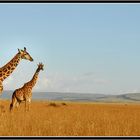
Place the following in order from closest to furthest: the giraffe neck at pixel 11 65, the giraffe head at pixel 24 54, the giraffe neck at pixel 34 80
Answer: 1. the giraffe head at pixel 24 54
2. the giraffe neck at pixel 11 65
3. the giraffe neck at pixel 34 80

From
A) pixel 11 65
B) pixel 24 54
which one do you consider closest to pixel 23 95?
pixel 11 65

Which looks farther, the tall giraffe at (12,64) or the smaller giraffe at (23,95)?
the smaller giraffe at (23,95)

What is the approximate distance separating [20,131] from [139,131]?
3.18 meters

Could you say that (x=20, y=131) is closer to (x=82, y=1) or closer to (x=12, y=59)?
(x=82, y=1)

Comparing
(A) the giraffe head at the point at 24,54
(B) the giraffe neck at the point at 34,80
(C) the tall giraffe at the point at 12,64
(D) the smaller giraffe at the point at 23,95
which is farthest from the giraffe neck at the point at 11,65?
(B) the giraffe neck at the point at 34,80

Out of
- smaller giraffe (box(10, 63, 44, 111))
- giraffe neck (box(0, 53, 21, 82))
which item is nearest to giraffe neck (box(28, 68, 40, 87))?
smaller giraffe (box(10, 63, 44, 111))

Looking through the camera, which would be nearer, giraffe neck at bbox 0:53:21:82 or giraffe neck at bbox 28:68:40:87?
giraffe neck at bbox 0:53:21:82

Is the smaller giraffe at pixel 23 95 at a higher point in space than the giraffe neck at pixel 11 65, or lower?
lower

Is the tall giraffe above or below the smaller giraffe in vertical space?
above

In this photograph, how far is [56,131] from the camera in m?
11.1

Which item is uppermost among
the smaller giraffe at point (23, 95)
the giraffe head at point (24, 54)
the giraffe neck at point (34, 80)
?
the giraffe head at point (24, 54)

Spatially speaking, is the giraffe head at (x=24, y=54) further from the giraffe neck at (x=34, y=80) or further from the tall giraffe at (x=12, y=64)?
the giraffe neck at (x=34, y=80)

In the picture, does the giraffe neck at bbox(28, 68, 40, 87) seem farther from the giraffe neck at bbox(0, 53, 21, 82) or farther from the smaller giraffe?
the giraffe neck at bbox(0, 53, 21, 82)

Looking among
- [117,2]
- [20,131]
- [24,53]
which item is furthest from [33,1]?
[24,53]
